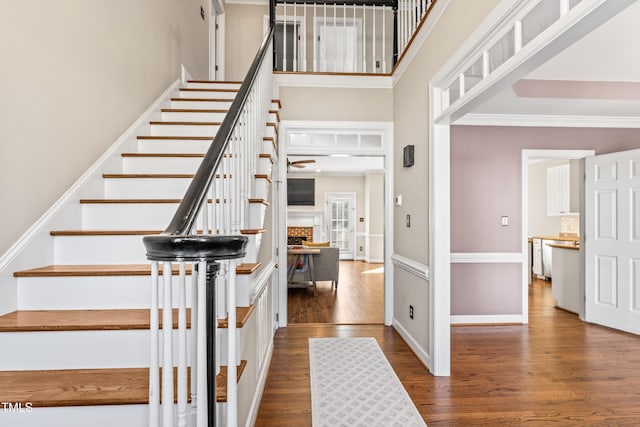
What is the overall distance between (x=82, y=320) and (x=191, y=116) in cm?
234

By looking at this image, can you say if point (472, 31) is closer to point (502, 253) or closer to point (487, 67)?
point (487, 67)

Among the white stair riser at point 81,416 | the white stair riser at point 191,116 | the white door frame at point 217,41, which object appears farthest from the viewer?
the white door frame at point 217,41

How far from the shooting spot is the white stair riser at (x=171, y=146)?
2932mm

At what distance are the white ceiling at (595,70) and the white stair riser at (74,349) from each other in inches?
127

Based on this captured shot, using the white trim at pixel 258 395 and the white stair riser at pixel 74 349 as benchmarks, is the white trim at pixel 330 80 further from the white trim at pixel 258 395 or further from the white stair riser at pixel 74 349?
the white stair riser at pixel 74 349

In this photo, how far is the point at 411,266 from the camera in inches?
127

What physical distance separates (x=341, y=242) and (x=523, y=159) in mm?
6906

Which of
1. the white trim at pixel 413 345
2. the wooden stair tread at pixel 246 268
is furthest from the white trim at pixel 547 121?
the wooden stair tread at pixel 246 268

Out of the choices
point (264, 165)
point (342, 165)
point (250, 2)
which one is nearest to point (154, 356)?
point (264, 165)

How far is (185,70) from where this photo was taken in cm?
423

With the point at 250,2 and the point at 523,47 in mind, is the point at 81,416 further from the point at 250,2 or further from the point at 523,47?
the point at 250,2

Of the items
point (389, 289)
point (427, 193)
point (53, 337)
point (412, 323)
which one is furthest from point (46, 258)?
point (389, 289)

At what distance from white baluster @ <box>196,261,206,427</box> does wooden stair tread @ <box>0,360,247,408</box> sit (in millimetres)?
371

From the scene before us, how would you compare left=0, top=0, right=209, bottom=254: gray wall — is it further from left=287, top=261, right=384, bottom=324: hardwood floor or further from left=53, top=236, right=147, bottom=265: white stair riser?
left=287, top=261, right=384, bottom=324: hardwood floor
